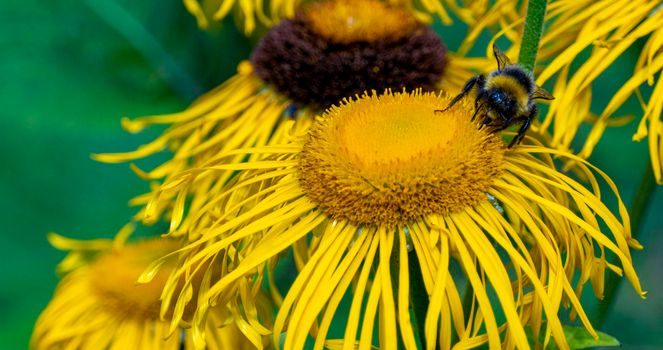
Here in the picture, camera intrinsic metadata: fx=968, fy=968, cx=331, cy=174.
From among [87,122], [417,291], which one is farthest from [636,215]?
[87,122]

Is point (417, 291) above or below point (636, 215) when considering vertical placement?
below

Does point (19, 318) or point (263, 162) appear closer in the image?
point (263, 162)

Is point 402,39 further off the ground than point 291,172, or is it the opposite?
point 402,39

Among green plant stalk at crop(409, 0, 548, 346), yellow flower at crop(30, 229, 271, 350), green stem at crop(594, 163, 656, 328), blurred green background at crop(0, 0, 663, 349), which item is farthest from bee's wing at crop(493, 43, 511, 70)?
blurred green background at crop(0, 0, 663, 349)

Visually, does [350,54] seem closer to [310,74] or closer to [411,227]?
[310,74]

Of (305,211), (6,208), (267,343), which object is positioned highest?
(6,208)

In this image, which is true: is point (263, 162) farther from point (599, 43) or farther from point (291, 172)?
point (599, 43)

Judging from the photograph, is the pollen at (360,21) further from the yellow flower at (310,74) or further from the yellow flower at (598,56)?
the yellow flower at (598,56)

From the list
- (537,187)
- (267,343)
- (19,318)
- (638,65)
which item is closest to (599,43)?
(638,65)
